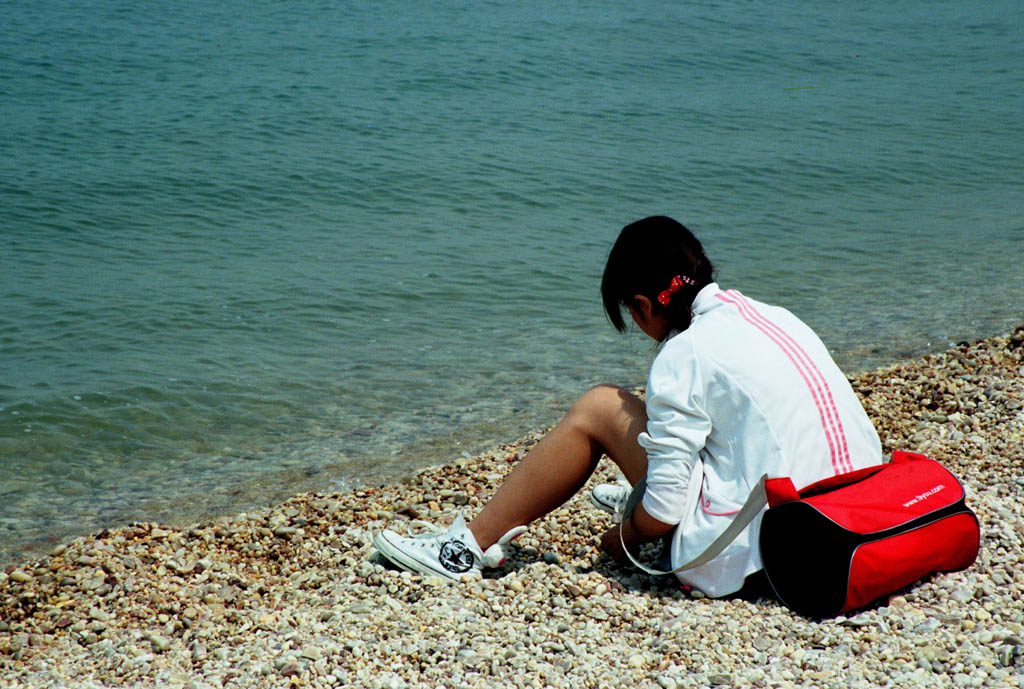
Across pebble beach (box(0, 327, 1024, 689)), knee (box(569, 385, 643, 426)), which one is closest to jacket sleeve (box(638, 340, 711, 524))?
knee (box(569, 385, 643, 426))

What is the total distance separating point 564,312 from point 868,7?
25.4 metres

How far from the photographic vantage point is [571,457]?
3.53 meters

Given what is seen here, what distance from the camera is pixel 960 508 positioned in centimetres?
325

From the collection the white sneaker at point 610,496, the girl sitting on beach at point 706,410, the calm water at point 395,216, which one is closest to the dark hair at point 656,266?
the girl sitting on beach at point 706,410

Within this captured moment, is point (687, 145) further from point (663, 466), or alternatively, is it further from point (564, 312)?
point (663, 466)

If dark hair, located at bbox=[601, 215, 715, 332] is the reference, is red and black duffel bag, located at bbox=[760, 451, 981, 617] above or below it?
below

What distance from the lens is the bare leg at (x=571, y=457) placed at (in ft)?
11.3

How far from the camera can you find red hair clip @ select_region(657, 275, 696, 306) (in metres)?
3.23

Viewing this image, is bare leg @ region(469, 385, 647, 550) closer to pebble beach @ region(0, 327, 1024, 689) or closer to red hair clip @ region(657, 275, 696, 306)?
pebble beach @ region(0, 327, 1024, 689)

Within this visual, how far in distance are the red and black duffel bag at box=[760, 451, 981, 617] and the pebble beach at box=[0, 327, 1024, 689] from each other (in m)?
0.11

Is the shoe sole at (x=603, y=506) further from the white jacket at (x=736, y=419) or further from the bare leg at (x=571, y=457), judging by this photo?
the white jacket at (x=736, y=419)

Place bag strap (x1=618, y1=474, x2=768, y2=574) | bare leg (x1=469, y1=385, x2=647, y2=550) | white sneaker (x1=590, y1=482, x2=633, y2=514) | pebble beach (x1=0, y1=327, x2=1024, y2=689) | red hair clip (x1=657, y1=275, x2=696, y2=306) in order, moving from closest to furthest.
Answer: pebble beach (x1=0, y1=327, x2=1024, y2=689) → bag strap (x1=618, y1=474, x2=768, y2=574) → red hair clip (x1=657, y1=275, x2=696, y2=306) → bare leg (x1=469, y1=385, x2=647, y2=550) → white sneaker (x1=590, y1=482, x2=633, y2=514)

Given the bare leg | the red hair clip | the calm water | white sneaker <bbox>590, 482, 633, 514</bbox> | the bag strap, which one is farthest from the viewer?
the calm water

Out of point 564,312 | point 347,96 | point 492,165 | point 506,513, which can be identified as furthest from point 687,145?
point 506,513
